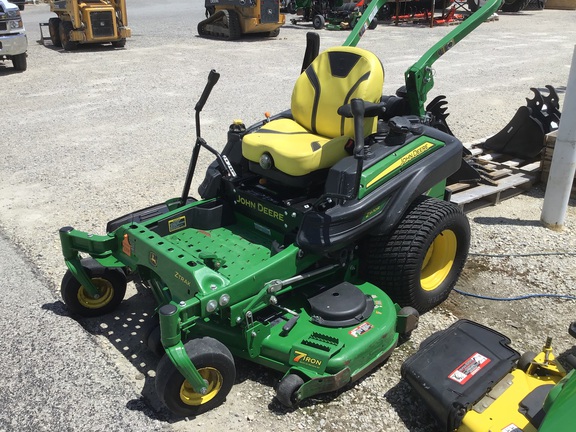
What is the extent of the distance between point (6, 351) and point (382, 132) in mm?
2602

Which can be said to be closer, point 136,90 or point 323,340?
point 323,340

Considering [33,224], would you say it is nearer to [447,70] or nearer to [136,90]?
[136,90]

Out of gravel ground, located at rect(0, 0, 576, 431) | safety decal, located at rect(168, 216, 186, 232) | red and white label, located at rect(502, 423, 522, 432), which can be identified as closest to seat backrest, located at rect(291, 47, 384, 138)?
safety decal, located at rect(168, 216, 186, 232)

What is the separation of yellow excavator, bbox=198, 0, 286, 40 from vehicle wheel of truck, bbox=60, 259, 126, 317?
11751 millimetres

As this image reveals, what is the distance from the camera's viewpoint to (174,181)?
5969mm

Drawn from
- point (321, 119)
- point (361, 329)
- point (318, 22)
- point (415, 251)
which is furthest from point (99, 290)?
point (318, 22)

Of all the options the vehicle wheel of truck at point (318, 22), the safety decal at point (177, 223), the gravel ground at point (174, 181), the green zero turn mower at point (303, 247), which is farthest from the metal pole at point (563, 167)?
the vehicle wheel of truck at point (318, 22)

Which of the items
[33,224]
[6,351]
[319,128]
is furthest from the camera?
[33,224]

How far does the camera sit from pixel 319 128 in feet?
13.2

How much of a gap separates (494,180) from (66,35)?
1058cm

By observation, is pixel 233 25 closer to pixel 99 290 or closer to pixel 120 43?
pixel 120 43

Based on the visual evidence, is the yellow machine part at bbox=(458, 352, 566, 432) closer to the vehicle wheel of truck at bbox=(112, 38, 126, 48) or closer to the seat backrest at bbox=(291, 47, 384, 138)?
the seat backrest at bbox=(291, 47, 384, 138)

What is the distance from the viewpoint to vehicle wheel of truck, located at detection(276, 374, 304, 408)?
9.69 feet

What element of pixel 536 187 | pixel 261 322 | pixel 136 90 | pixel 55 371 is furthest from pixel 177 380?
pixel 136 90
